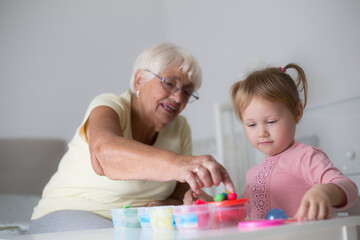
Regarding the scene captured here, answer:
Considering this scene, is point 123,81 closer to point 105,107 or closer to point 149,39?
point 149,39

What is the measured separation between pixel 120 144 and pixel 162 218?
29cm

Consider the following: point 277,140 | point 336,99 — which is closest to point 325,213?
point 277,140

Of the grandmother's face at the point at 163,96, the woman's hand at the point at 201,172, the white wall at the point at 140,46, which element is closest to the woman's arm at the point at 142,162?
the woman's hand at the point at 201,172

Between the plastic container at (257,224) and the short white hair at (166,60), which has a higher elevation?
the short white hair at (166,60)

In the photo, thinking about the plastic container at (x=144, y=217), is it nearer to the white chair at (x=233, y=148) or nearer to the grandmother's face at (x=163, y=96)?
the grandmother's face at (x=163, y=96)

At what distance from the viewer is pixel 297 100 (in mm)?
1204

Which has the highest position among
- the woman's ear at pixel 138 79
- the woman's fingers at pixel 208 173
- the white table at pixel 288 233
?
the woman's ear at pixel 138 79

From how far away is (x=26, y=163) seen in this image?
2480 mm

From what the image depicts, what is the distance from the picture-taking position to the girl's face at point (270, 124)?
115cm

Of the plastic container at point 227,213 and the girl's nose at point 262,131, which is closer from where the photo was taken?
the plastic container at point 227,213

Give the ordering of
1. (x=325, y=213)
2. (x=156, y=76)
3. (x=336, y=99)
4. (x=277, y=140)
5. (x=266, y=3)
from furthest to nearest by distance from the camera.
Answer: (x=266, y=3), (x=336, y=99), (x=156, y=76), (x=277, y=140), (x=325, y=213)

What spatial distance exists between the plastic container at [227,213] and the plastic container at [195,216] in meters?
0.02

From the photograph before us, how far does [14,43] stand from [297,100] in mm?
2023

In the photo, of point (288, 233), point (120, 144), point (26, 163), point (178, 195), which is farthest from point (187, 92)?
point (26, 163)
